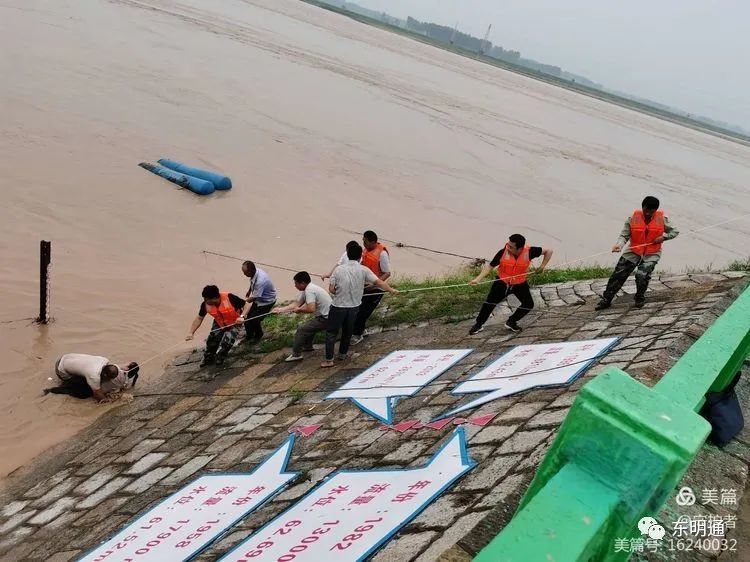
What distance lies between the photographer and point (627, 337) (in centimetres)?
581

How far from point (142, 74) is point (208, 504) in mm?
26692

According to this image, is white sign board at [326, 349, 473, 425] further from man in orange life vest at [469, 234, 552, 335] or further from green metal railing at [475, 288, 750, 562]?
green metal railing at [475, 288, 750, 562]

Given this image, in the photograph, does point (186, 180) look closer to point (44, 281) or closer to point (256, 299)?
point (44, 281)

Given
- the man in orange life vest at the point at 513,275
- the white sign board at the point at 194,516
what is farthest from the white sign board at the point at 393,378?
the white sign board at the point at 194,516

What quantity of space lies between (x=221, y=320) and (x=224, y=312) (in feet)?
0.40

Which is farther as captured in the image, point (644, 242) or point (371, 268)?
point (371, 268)

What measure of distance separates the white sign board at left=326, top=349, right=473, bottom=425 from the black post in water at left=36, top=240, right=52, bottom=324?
5.59 metres

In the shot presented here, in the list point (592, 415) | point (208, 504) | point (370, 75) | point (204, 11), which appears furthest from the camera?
point (204, 11)

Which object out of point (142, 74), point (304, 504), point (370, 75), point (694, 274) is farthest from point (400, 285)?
point (370, 75)

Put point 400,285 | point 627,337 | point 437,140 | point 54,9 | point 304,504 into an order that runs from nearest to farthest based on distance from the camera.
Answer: point 304,504, point 627,337, point 400,285, point 437,140, point 54,9

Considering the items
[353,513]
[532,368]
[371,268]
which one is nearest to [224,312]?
[371,268]

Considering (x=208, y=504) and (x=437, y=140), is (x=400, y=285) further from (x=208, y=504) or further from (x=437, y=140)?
(x=437, y=140)

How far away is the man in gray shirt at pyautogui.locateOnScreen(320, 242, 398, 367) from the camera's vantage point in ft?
23.2

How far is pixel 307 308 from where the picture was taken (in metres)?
7.43
